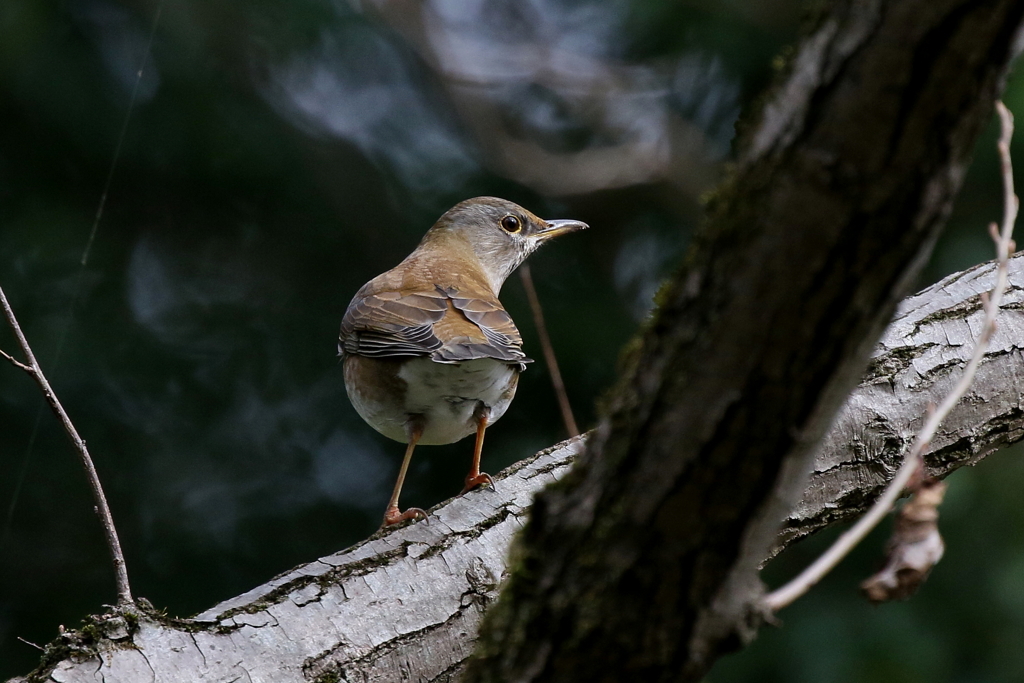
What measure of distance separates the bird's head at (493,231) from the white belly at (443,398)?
159 cm

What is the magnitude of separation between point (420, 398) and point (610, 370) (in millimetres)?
2431

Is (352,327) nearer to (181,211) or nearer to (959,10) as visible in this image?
(181,211)

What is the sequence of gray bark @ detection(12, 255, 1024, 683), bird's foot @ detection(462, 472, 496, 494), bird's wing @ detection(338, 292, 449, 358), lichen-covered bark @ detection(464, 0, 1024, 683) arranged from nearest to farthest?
lichen-covered bark @ detection(464, 0, 1024, 683) → gray bark @ detection(12, 255, 1024, 683) → bird's foot @ detection(462, 472, 496, 494) → bird's wing @ detection(338, 292, 449, 358)

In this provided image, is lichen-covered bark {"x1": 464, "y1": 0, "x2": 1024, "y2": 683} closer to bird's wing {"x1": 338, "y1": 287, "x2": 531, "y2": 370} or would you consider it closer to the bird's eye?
bird's wing {"x1": 338, "y1": 287, "x2": 531, "y2": 370}

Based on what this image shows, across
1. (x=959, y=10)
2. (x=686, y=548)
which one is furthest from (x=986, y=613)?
(x=959, y=10)

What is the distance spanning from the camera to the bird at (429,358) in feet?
12.8

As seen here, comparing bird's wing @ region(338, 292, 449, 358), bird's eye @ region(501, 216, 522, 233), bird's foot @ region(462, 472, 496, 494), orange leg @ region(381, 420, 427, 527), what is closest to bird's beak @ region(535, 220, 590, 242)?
bird's eye @ region(501, 216, 522, 233)

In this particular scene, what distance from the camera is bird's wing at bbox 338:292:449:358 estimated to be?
393 centimetres

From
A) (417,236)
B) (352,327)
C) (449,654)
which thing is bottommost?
(449,654)

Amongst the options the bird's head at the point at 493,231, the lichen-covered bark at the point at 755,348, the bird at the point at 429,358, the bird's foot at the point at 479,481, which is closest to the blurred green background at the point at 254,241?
the bird's head at the point at 493,231

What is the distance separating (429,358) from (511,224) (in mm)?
2103

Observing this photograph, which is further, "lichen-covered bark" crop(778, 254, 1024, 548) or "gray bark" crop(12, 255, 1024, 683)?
"lichen-covered bark" crop(778, 254, 1024, 548)

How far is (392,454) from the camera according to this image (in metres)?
6.69

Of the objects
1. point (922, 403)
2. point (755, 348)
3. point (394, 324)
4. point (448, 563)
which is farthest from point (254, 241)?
point (755, 348)
